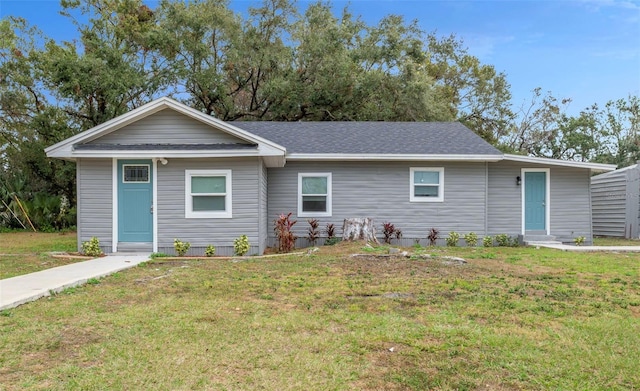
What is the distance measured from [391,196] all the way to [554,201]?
521 cm

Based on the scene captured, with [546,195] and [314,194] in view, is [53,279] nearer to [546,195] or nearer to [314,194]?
[314,194]

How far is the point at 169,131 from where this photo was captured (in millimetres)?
11141

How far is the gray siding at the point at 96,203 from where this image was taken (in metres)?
11.0

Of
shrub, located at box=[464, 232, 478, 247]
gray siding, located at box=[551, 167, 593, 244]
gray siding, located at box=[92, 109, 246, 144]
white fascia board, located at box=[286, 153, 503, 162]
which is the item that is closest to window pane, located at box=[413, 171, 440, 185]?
white fascia board, located at box=[286, 153, 503, 162]

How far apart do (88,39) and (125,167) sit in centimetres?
1538

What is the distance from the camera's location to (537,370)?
3283 millimetres

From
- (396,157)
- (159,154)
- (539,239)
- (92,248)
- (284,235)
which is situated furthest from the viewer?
(539,239)

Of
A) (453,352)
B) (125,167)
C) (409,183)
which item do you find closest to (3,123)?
(125,167)

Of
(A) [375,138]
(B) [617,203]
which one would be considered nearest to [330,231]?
(A) [375,138]

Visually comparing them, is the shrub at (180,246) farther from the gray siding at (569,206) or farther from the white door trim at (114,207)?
the gray siding at (569,206)

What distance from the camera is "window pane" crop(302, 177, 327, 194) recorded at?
43.4 ft

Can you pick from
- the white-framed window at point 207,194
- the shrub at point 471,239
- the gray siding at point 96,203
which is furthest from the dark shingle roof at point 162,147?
the shrub at point 471,239

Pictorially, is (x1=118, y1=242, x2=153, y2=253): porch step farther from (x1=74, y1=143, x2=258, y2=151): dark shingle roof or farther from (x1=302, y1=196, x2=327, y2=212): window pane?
(x1=302, y1=196, x2=327, y2=212): window pane

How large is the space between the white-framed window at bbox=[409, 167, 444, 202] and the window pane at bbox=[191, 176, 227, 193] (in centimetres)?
558
